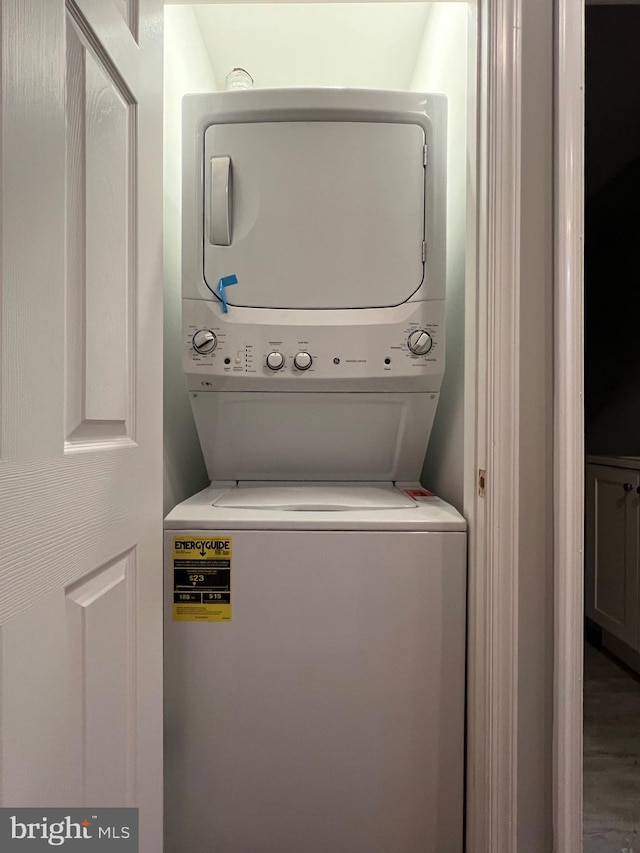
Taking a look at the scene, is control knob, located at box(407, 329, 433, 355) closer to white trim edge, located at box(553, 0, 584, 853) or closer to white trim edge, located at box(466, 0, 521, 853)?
white trim edge, located at box(466, 0, 521, 853)

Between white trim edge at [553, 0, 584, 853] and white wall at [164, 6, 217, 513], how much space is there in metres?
0.90

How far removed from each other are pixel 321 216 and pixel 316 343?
0.32m

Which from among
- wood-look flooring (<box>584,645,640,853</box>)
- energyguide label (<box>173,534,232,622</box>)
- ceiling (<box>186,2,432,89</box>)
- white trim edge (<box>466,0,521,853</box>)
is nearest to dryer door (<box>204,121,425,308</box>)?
white trim edge (<box>466,0,521,853</box>)

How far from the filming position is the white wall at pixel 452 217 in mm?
1172

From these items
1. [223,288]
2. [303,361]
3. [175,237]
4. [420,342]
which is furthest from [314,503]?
[175,237]

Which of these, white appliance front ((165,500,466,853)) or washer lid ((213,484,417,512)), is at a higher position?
washer lid ((213,484,417,512))

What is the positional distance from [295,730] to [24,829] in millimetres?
553

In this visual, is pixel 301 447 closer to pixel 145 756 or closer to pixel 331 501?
pixel 331 501

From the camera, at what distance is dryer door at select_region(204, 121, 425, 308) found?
119 centimetres

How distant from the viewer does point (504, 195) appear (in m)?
0.88

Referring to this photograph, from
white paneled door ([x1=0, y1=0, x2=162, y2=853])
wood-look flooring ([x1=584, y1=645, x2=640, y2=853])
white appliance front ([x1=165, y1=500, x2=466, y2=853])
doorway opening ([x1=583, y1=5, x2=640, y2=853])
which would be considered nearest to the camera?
white paneled door ([x1=0, y1=0, x2=162, y2=853])

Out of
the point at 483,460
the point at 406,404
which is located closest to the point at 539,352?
the point at 483,460

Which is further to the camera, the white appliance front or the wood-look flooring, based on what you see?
the wood-look flooring

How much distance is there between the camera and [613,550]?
2.22 metres
